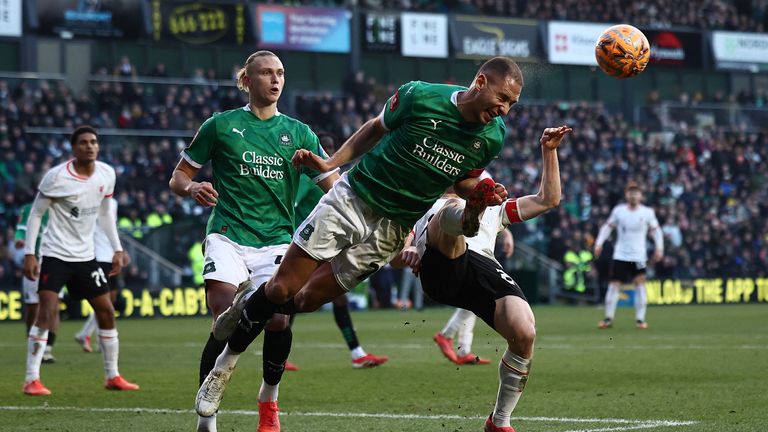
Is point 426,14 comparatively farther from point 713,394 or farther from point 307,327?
point 713,394

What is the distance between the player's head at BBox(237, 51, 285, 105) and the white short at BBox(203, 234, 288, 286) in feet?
3.26

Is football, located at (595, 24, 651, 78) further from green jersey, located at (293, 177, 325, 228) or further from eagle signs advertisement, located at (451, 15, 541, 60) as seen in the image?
eagle signs advertisement, located at (451, 15, 541, 60)

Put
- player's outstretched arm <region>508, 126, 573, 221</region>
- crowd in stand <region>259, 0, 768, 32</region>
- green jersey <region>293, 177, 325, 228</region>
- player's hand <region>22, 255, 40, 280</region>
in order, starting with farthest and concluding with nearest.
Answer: crowd in stand <region>259, 0, 768, 32</region>, green jersey <region>293, 177, 325, 228</region>, player's hand <region>22, 255, 40, 280</region>, player's outstretched arm <region>508, 126, 573, 221</region>

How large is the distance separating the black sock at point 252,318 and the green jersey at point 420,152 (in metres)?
0.83

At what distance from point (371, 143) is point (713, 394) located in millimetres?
4142

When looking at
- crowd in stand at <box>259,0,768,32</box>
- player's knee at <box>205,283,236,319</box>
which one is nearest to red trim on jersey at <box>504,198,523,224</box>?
player's knee at <box>205,283,236,319</box>

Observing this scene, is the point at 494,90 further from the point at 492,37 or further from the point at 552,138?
the point at 492,37

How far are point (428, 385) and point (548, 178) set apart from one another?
422cm

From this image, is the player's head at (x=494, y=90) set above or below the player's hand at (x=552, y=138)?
above

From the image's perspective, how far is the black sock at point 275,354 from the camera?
760cm

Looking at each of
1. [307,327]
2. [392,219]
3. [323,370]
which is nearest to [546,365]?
[323,370]

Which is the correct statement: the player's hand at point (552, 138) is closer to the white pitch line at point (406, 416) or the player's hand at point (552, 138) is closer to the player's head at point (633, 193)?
the white pitch line at point (406, 416)

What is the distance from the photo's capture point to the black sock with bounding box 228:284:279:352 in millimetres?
7191

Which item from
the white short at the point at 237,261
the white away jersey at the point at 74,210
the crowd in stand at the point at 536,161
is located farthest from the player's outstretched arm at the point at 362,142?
the crowd in stand at the point at 536,161
